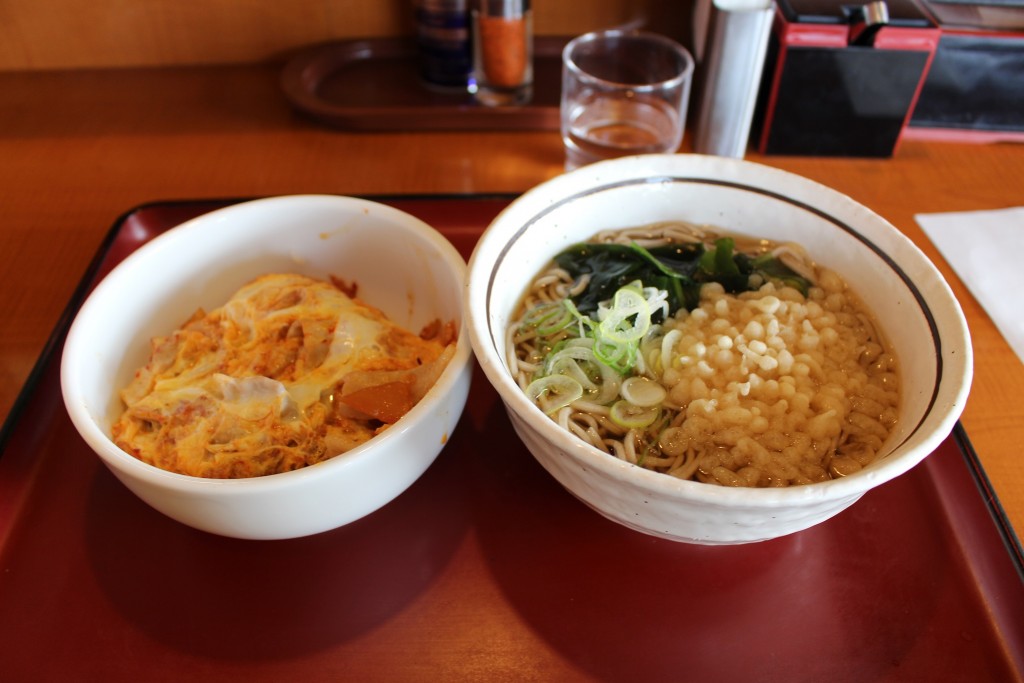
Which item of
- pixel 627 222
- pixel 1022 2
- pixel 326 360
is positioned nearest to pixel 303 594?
pixel 326 360

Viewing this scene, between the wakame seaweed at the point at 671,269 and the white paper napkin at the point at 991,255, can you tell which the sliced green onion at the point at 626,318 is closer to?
the wakame seaweed at the point at 671,269

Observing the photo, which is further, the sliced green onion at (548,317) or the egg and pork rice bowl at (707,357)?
the sliced green onion at (548,317)

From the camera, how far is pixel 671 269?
1401mm

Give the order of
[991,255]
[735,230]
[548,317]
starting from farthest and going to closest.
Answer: [991,255] → [735,230] → [548,317]

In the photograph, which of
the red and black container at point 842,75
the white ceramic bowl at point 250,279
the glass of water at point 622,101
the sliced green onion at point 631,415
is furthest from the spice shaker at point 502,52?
the sliced green onion at point 631,415

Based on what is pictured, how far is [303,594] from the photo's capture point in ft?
3.60

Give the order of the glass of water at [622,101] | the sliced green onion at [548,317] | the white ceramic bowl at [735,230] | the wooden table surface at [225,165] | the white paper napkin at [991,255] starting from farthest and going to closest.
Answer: the glass of water at [622,101]
the wooden table surface at [225,165]
the white paper napkin at [991,255]
the sliced green onion at [548,317]
the white ceramic bowl at [735,230]

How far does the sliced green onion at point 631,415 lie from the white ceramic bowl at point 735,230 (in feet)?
0.51

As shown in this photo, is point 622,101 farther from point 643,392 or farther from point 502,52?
point 643,392

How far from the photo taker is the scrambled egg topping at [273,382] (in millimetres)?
1139

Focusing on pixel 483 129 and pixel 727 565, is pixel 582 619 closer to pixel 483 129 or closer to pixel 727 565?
pixel 727 565

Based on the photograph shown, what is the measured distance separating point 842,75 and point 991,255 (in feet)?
1.80

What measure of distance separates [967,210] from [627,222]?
3.27ft

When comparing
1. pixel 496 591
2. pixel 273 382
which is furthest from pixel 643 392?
pixel 273 382
